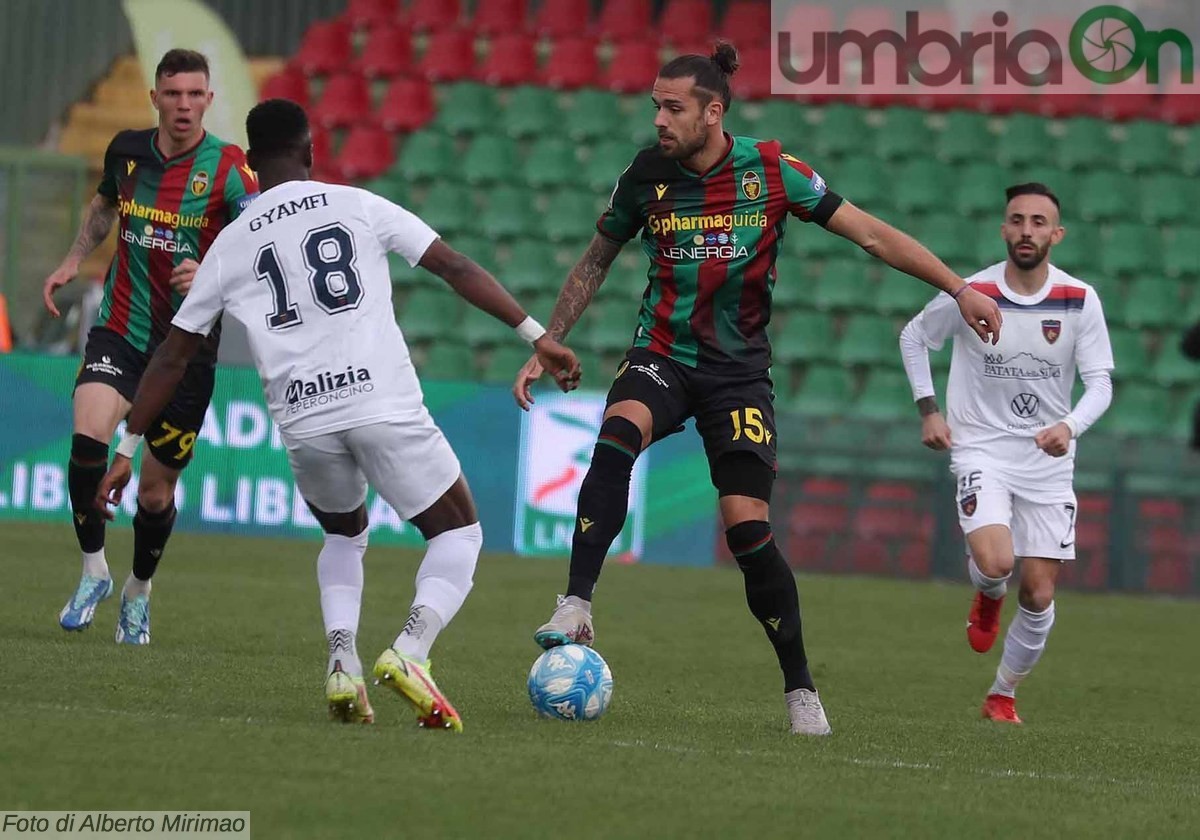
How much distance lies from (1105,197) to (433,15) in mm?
7652

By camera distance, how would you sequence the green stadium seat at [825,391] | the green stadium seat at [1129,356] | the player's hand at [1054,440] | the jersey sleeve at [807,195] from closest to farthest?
the jersey sleeve at [807,195] → the player's hand at [1054,440] → the green stadium seat at [825,391] → the green stadium seat at [1129,356]

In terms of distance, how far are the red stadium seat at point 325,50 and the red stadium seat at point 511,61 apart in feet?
5.24

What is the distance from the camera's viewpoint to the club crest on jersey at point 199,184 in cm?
889

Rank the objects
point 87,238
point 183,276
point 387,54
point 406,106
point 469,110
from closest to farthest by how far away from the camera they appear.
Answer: point 183,276
point 87,238
point 469,110
point 406,106
point 387,54

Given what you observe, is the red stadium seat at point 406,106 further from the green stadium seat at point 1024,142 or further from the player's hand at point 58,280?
the player's hand at point 58,280

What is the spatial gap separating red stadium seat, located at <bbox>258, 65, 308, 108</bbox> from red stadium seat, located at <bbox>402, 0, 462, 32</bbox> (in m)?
1.39

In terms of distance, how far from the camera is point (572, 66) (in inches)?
827

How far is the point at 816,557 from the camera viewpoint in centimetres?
1584

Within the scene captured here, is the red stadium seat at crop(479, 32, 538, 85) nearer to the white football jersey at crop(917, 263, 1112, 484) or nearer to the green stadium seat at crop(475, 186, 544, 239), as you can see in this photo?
the green stadium seat at crop(475, 186, 544, 239)

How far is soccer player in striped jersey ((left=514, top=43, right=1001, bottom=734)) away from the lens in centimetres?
693

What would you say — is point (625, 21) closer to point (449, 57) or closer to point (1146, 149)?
point (449, 57)

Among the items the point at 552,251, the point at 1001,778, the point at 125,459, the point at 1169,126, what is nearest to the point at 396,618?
the point at 125,459

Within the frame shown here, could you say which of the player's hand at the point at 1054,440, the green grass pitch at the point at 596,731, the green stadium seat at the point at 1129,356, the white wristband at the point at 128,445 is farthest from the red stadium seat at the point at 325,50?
the white wristband at the point at 128,445

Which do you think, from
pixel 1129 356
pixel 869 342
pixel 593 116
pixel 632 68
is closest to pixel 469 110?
pixel 593 116
